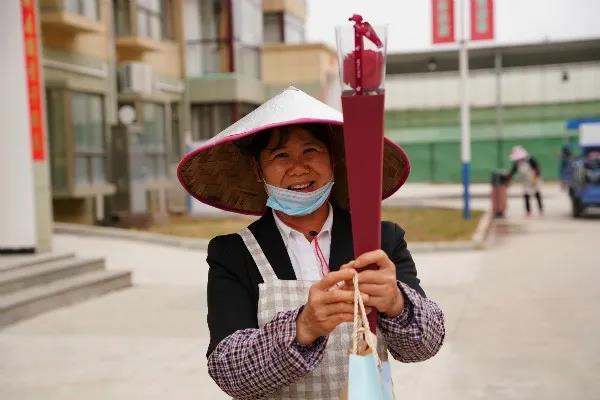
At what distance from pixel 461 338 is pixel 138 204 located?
12846mm

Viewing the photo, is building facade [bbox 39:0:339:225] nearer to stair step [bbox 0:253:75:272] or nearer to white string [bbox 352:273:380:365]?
stair step [bbox 0:253:75:272]

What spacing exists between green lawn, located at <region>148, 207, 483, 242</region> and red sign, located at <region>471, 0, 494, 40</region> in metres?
3.83

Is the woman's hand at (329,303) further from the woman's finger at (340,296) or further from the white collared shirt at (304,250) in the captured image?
the white collared shirt at (304,250)

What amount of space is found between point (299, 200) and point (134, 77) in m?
17.3

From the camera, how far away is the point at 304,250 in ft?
6.44

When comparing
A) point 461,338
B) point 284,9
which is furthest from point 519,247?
point 284,9

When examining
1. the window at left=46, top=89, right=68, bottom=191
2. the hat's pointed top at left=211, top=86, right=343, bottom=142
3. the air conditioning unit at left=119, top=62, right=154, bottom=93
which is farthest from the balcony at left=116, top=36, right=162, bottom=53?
the hat's pointed top at left=211, top=86, right=343, bottom=142

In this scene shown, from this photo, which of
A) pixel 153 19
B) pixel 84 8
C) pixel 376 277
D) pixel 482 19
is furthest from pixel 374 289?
pixel 153 19

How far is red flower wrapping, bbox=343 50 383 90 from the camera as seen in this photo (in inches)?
51.7

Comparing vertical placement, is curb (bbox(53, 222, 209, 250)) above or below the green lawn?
above

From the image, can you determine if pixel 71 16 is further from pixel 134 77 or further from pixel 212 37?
pixel 212 37

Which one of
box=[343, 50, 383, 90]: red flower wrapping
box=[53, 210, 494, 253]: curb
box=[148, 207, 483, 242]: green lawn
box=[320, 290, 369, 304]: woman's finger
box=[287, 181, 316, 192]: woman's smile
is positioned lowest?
box=[148, 207, 483, 242]: green lawn

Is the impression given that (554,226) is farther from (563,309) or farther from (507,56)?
(507,56)

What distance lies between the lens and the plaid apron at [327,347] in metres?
1.88
